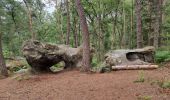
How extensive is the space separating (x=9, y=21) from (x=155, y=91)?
25577mm

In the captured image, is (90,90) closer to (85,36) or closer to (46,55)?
(85,36)

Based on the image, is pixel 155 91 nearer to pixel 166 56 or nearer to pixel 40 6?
pixel 166 56

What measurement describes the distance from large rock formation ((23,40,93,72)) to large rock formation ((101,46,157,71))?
197 centimetres

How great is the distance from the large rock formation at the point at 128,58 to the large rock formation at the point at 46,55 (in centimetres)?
197

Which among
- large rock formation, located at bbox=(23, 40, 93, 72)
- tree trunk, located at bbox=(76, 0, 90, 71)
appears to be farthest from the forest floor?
large rock formation, located at bbox=(23, 40, 93, 72)

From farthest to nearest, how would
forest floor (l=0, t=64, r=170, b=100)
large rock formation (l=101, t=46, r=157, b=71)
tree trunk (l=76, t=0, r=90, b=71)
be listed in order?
large rock formation (l=101, t=46, r=157, b=71) < tree trunk (l=76, t=0, r=90, b=71) < forest floor (l=0, t=64, r=170, b=100)

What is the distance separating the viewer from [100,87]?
10031 mm

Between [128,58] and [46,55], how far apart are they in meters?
4.74

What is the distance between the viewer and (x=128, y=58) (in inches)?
627

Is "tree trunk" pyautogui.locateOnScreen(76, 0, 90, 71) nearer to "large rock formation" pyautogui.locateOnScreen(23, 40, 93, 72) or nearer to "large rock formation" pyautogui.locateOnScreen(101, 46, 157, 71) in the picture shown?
"large rock formation" pyautogui.locateOnScreen(101, 46, 157, 71)

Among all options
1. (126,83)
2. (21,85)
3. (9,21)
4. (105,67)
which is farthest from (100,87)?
(9,21)

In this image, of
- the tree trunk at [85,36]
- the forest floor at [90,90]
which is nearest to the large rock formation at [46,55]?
the tree trunk at [85,36]

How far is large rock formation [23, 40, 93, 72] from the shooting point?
49.6 ft

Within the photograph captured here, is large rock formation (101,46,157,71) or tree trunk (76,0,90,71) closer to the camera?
tree trunk (76,0,90,71)
